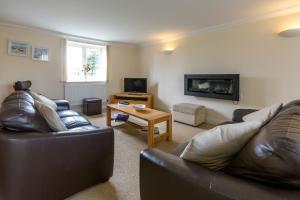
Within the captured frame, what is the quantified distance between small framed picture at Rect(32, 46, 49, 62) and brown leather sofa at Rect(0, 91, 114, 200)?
10.8ft

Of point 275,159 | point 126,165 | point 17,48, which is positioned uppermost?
point 17,48

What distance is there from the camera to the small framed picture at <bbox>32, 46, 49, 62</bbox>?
4180 millimetres

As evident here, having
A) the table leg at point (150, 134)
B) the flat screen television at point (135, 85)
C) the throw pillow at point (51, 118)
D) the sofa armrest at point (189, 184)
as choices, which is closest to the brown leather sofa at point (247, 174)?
the sofa armrest at point (189, 184)

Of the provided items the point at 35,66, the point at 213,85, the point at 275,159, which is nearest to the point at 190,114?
the point at 213,85

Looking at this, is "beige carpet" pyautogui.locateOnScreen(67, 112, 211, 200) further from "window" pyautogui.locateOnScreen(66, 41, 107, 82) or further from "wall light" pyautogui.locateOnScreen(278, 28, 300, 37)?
"window" pyautogui.locateOnScreen(66, 41, 107, 82)

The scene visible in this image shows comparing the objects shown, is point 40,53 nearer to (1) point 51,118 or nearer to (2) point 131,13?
(2) point 131,13

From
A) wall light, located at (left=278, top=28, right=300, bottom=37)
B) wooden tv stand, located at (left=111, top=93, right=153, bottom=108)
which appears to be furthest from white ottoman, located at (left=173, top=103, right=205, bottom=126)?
wall light, located at (left=278, top=28, right=300, bottom=37)

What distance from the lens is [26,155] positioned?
127 centimetres

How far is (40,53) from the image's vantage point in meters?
4.27

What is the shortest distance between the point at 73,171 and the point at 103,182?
16.3 inches

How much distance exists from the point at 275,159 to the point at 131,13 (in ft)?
10.2

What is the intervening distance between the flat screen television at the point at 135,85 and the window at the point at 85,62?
0.73 m

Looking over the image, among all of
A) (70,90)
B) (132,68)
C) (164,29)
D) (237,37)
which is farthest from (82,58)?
(237,37)

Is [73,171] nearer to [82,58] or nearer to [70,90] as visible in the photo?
[70,90]
